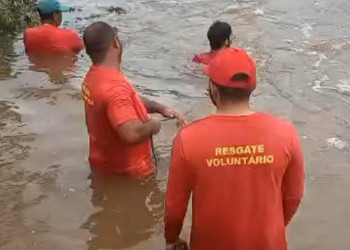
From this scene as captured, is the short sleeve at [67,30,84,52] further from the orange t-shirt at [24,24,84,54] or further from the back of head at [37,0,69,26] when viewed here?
the back of head at [37,0,69,26]

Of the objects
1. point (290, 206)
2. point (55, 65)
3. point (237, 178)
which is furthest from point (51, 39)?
point (237, 178)

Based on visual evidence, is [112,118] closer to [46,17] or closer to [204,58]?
[204,58]

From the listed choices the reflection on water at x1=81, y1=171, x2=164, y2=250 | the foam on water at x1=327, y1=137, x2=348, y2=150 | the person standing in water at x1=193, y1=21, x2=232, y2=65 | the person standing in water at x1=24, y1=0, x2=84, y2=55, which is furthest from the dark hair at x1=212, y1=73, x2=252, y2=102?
the person standing in water at x1=24, y1=0, x2=84, y2=55

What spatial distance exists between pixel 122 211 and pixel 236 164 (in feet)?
8.19

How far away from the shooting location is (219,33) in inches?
348

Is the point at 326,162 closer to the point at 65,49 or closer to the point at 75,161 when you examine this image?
the point at 75,161

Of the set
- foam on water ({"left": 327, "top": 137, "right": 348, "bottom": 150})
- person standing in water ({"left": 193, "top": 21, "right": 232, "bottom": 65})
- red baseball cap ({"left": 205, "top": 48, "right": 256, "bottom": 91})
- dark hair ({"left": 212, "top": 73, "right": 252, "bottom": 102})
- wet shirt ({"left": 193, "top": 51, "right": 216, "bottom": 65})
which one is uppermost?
red baseball cap ({"left": 205, "top": 48, "right": 256, "bottom": 91})

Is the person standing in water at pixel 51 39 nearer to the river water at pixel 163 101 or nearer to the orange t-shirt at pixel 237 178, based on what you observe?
the river water at pixel 163 101

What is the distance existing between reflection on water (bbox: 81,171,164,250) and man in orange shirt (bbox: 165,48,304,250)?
5.97ft

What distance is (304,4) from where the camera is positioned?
14.4 meters

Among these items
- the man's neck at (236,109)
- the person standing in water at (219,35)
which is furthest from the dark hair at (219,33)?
the man's neck at (236,109)

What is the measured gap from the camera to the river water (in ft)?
18.5

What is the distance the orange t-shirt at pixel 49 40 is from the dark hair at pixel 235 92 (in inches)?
268

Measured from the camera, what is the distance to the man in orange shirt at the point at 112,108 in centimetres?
523
